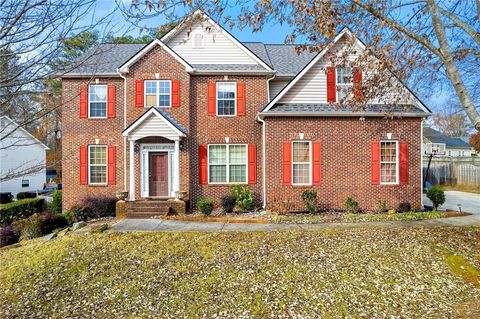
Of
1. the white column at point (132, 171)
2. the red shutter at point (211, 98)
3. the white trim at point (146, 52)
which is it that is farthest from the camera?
the red shutter at point (211, 98)

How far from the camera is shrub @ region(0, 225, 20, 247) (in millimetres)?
10430

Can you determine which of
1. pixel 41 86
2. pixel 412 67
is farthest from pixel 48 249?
pixel 412 67

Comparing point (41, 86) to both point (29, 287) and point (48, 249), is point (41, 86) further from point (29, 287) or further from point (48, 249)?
point (48, 249)

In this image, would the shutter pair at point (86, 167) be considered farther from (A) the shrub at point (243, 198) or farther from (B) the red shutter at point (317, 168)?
(B) the red shutter at point (317, 168)

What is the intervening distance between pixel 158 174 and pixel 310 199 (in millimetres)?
6655

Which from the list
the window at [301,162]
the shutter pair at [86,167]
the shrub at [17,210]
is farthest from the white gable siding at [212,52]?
the shrub at [17,210]

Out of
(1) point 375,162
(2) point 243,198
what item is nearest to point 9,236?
(2) point 243,198

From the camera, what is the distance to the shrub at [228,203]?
12633mm

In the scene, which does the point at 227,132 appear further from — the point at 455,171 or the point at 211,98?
the point at 455,171

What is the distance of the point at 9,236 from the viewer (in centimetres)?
1069

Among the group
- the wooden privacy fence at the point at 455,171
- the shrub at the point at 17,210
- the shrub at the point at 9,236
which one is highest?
the wooden privacy fence at the point at 455,171

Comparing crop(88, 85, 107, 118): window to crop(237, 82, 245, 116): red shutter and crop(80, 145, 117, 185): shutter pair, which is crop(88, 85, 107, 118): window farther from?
crop(237, 82, 245, 116): red shutter

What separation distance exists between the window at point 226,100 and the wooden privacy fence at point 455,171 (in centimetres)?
1874

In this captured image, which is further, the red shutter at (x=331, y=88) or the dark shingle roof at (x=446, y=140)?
the dark shingle roof at (x=446, y=140)
